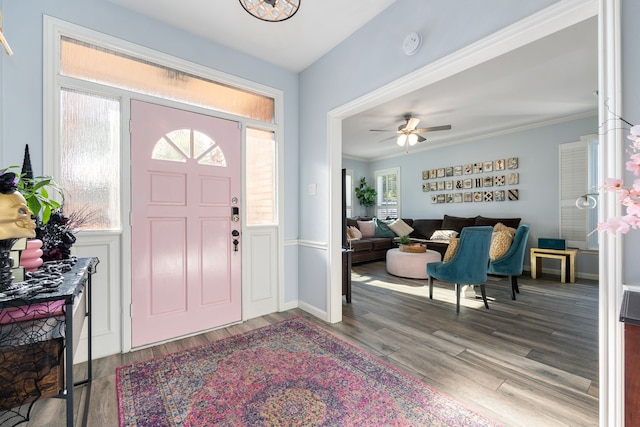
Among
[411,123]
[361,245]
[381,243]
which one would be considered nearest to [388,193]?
[381,243]

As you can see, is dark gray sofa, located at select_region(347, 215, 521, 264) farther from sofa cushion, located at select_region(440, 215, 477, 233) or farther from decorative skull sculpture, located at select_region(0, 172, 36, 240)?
decorative skull sculpture, located at select_region(0, 172, 36, 240)

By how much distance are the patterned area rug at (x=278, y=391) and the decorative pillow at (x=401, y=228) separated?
14.4ft

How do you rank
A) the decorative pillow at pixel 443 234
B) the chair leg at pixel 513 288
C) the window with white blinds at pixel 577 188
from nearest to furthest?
the chair leg at pixel 513 288 < the window with white blinds at pixel 577 188 < the decorative pillow at pixel 443 234

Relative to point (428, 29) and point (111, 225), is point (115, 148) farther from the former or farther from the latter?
point (428, 29)

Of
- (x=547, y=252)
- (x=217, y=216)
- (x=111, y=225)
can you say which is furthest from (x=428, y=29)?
(x=547, y=252)

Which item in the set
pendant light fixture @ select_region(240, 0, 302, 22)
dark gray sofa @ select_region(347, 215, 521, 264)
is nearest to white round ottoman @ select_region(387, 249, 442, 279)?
dark gray sofa @ select_region(347, 215, 521, 264)

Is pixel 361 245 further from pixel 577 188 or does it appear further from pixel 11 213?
pixel 11 213

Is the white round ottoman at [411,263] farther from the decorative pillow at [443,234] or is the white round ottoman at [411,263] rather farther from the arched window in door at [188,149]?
the arched window in door at [188,149]

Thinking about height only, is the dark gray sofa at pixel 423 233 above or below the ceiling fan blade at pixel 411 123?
below

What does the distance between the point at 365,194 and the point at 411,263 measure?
3.26 meters

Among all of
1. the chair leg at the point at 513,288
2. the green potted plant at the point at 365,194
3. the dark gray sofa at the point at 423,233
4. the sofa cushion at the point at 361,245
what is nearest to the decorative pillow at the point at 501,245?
the chair leg at the point at 513,288

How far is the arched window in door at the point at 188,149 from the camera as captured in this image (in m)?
2.44

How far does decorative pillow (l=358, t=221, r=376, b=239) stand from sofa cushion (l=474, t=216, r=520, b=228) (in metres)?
2.16

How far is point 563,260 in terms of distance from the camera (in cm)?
430
